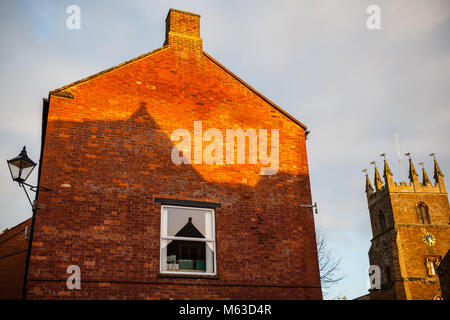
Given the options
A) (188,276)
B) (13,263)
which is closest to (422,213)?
(13,263)

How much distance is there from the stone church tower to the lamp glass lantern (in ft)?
171

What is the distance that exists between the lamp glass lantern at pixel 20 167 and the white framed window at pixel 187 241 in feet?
10.8

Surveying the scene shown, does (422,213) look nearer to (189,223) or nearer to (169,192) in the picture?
(189,223)

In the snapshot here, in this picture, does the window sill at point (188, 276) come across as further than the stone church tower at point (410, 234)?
No

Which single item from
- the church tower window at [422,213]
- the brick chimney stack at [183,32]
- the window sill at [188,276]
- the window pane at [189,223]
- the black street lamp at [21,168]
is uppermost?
the church tower window at [422,213]

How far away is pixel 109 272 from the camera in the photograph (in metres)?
9.60

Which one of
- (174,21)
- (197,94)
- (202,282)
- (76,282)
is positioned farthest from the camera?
(174,21)

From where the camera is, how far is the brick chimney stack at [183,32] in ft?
43.6

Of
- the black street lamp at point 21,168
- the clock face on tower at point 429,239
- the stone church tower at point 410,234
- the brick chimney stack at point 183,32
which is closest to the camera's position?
the black street lamp at point 21,168

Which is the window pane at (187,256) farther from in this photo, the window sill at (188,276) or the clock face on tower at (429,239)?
the clock face on tower at (429,239)

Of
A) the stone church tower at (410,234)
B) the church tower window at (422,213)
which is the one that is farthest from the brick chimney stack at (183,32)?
the church tower window at (422,213)

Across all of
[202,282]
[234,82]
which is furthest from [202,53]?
[202,282]

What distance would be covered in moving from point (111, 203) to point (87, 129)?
81.6 inches

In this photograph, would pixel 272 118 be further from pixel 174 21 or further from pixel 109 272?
pixel 109 272
